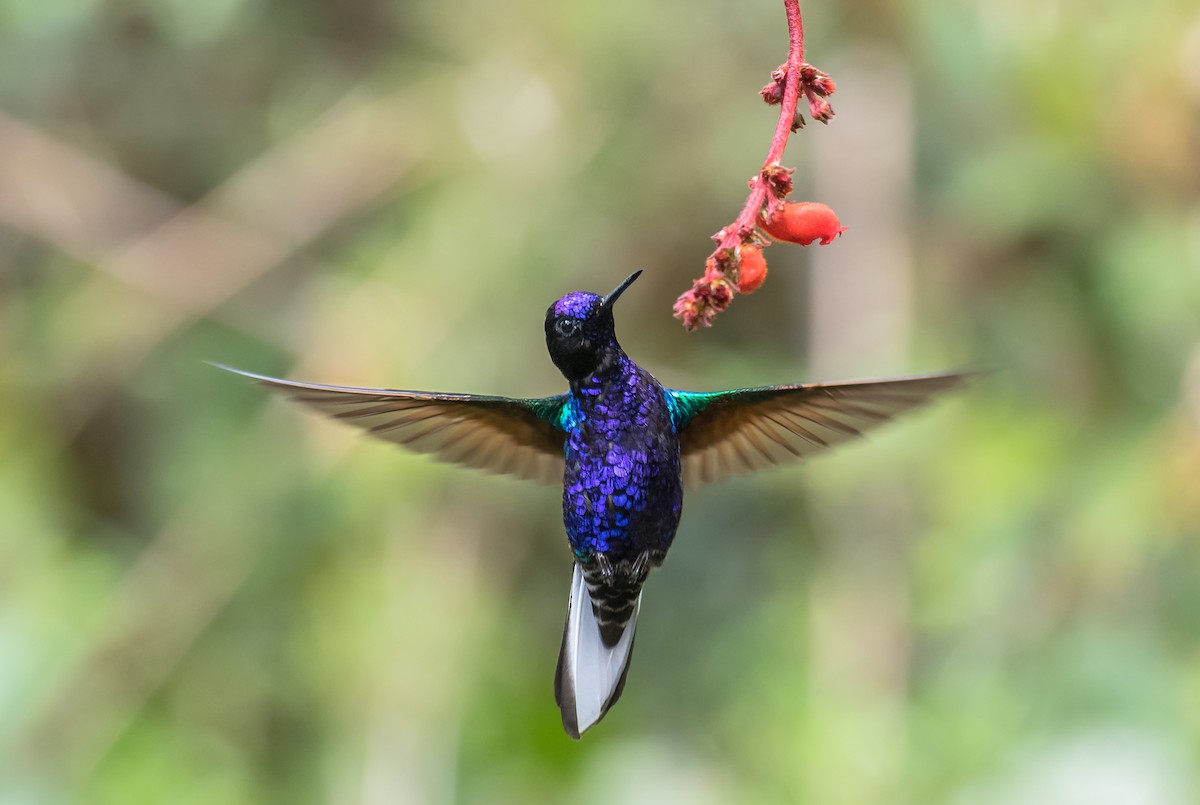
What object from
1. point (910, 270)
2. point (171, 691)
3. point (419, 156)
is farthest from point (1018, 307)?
point (171, 691)

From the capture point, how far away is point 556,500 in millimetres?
3889

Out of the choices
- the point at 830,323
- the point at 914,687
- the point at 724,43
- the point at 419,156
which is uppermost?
the point at 724,43

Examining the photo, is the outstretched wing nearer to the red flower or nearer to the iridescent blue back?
the iridescent blue back

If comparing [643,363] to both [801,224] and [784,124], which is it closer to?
[801,224]

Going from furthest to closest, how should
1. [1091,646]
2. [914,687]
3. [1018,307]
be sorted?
1. [1018,307]
2. [914,687]
3. [1091,646]

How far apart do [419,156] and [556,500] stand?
3.90 feet

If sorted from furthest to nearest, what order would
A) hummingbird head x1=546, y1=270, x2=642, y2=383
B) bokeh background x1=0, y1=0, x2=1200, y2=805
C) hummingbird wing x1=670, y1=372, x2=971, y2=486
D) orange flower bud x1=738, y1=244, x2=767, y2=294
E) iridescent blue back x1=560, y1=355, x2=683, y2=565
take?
bokeh background x1=0, y1=0, x2=1200, y2=805 < iridescent blue back x1=560, y1=355, x2=683, y2=565 < hummingbird head x1=546, y1=270, x2=642, y2=383 < hummingbird wing x1=670, y1=372, x2=971, y2=486 < orange flower bud x1=738, y1=244, x2=767, y2=294

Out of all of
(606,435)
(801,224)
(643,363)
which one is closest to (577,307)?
(606,435)

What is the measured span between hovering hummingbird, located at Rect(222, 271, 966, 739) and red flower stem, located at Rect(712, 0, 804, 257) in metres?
0.40

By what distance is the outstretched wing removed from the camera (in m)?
1.83

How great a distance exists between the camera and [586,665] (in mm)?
2025

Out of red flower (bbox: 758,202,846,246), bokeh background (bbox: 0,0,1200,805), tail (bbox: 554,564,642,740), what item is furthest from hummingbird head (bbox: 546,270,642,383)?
bokeh background (bbox: 0,0,1200,805)

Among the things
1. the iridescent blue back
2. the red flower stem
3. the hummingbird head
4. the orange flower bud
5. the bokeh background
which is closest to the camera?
the red flower stem

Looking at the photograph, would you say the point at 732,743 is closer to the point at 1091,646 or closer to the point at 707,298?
the point at 1091,646
